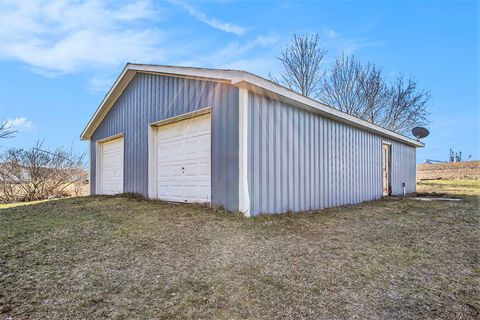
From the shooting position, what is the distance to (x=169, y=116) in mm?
7227

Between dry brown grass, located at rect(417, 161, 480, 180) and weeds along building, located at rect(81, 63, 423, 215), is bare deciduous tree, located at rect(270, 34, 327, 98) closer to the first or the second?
weeds along building, located at rect(81, 63, 423, 215)

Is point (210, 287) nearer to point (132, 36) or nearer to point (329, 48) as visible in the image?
point (132, 36)

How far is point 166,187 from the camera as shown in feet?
24.4

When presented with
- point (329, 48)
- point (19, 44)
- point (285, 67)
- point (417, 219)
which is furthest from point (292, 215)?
point (329, 48)

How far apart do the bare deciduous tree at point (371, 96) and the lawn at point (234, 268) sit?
15250 mm

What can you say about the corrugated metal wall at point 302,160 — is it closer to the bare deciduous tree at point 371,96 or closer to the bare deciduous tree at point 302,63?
the bare deciduous tree at point 302,63

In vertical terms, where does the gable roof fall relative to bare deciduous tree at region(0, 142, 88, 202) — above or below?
above

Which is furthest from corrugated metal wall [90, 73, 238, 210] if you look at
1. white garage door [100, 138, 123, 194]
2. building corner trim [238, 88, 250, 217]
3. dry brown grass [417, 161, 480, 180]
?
dry brown grass [417, 161, 480, 180]

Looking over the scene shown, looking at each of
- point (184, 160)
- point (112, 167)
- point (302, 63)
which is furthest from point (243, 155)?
point (302, 63)

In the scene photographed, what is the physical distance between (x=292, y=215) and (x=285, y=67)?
1463 centimetres

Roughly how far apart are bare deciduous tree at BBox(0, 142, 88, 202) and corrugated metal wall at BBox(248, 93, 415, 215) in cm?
1143

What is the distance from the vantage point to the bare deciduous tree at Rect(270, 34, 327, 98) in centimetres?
1777

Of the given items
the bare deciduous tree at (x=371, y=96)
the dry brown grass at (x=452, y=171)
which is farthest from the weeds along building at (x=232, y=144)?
the dry brown grass at (x=452, y=171)

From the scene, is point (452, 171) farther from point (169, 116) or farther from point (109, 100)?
point (109, 100)
